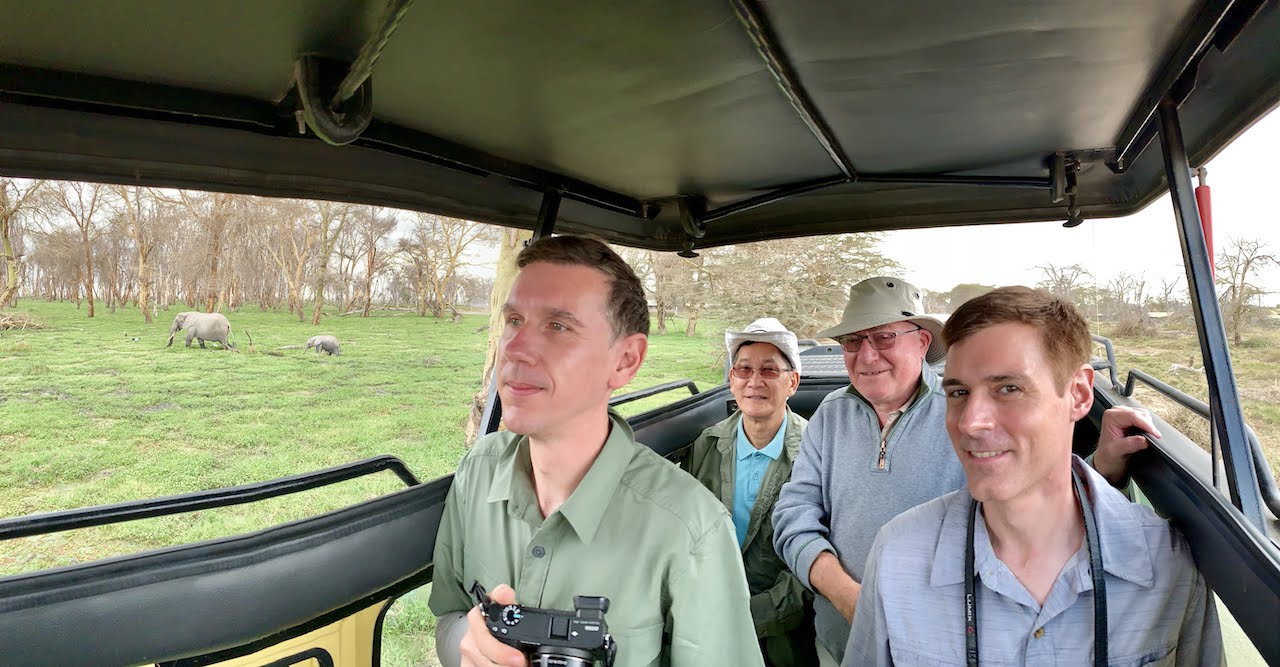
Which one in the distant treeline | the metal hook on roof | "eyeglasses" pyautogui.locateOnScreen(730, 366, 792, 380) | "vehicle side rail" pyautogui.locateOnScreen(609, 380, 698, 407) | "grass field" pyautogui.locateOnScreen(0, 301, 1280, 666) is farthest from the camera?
the distant treeline

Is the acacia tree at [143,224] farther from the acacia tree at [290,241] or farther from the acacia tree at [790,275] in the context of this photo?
the acacia tree at [790,275]

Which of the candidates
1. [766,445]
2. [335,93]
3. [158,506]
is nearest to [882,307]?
[766,445]

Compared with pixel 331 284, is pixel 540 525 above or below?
below

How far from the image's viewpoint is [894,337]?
2201 mm

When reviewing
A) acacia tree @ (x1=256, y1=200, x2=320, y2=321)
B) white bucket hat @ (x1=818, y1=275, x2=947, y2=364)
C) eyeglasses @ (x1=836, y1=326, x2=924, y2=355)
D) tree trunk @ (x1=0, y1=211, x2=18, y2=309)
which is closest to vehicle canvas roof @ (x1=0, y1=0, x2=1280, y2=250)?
white bucket hat @ (x1=818, y1=275, x2=947, y2=364)

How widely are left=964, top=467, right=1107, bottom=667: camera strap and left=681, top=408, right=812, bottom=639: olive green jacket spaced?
3.09ft

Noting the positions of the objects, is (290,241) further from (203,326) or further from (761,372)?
(761,372)

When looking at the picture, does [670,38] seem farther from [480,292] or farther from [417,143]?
[480,292]

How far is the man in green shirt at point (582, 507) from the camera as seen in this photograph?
4.04ft

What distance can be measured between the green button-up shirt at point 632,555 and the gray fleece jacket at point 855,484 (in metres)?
0.79

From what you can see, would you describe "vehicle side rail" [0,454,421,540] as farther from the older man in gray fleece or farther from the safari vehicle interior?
the older man in gray fleece

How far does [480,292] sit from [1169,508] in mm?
14137

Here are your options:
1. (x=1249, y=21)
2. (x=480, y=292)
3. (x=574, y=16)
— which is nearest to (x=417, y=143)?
(x=574, y=16)

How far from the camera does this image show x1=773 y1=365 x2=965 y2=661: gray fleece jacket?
195cm
